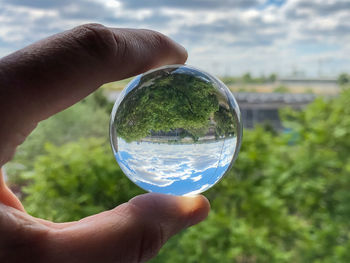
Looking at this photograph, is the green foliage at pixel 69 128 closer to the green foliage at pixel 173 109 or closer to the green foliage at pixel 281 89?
the green foliage at pixel 281 89

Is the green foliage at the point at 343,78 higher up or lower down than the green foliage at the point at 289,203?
higher up

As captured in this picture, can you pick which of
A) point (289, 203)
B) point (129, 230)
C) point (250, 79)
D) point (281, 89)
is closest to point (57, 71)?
point (129, 230)

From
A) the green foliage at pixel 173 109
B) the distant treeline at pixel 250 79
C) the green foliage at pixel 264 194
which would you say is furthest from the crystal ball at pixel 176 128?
the distant treeline at pixel 250 79

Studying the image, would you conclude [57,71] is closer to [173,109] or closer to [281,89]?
[173,109]

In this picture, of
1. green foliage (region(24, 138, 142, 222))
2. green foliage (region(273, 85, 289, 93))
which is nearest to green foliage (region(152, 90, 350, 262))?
green foliage (region(273, 85, 289, 93))

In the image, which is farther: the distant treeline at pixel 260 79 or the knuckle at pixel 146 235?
the distant treeline at pixel 260 79

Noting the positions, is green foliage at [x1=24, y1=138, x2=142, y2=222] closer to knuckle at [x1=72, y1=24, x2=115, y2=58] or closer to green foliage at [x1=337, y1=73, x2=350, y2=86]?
knuckle at [x1=72, y1=24, x2=115, y2=58]

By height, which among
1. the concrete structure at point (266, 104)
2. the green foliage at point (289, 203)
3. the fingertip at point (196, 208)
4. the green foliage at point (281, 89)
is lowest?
the green foliage at point (289, 203)

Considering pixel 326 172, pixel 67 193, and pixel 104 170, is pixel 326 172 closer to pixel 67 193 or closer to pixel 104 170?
pixel 104 170
